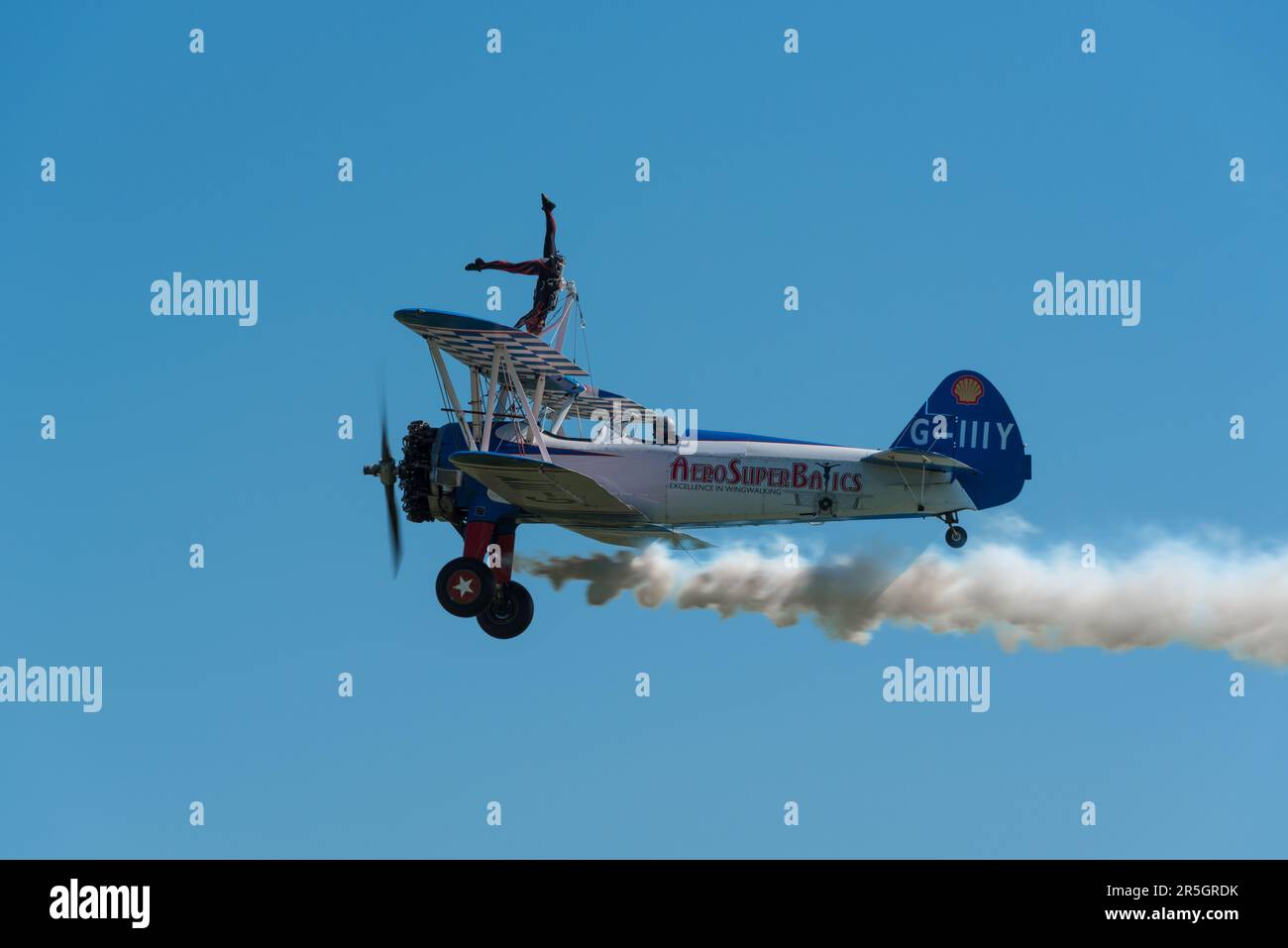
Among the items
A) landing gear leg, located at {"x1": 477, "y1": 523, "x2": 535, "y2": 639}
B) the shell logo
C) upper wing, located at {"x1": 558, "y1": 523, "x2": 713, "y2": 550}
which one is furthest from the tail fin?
landing gear leg, located at {"x1": 477, "y1": 523, "x2": 535, "y2": 639}

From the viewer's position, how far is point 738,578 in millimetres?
30781

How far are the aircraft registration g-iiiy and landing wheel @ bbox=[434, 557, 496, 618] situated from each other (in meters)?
0.02

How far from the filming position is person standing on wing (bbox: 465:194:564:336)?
97.2ft

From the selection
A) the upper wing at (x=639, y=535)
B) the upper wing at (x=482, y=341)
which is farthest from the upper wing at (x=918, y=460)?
the upper wing at (x=482, y=341)

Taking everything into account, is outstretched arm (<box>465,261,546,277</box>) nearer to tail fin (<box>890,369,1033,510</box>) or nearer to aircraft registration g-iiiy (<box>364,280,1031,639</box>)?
aircraft registration g-iiiy (<box>364,280,1031,639</box>)

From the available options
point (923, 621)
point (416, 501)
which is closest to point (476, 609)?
point (416, 501)

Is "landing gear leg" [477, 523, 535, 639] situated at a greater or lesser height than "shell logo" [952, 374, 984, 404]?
lesser

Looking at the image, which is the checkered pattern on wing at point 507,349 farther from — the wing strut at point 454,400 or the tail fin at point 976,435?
the tail fin at point 976,435

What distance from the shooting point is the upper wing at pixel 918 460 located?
2833 centimetres

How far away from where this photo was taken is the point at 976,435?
94.9 ft
